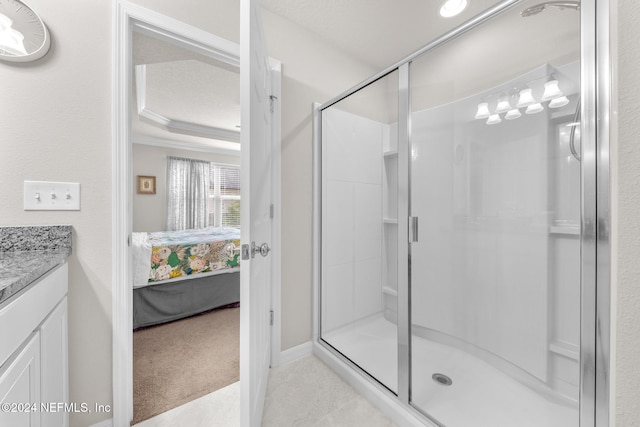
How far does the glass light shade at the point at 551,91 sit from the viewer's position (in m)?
1.28

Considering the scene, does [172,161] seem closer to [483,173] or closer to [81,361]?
[81,361]

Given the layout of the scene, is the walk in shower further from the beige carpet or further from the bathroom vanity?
the bathroom vanity

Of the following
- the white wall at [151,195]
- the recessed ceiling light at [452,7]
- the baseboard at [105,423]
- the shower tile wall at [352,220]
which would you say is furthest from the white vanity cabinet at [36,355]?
the white wall at [151,195]

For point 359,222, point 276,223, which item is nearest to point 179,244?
point 276,223

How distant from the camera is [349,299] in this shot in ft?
6.91

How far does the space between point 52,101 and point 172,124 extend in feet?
11.0

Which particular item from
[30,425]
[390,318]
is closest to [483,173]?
[390,318]

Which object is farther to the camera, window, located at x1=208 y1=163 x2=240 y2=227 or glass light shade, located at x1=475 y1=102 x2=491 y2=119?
window, located at x1=208 y1=163 x2=240 y2=227

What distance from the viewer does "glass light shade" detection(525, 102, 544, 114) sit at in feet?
4.55

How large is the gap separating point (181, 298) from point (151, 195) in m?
3.13

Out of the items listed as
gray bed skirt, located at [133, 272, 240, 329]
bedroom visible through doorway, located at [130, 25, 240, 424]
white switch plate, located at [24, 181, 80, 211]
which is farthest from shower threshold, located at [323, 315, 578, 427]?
white switch plate, located at [24, 181, 80, 211]

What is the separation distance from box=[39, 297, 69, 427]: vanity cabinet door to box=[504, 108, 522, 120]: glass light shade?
7.85ft

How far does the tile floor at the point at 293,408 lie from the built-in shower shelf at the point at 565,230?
4.34 ft

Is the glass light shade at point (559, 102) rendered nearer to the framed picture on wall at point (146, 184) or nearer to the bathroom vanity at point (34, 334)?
the bathroom vanity at point (34, 334)
